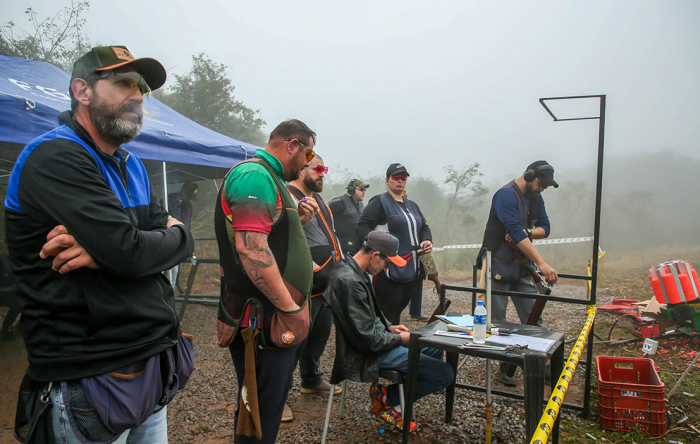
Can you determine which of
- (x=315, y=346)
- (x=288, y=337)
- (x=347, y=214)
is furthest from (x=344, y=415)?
(x=347, y=214)

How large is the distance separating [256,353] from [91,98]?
128 centimetres

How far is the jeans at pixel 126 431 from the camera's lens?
3.97ft

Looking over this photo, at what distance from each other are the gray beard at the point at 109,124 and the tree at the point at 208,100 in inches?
547

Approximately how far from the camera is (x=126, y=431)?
1400 millimetres

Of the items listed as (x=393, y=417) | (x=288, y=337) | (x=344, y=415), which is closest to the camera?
(x=288, y=337)

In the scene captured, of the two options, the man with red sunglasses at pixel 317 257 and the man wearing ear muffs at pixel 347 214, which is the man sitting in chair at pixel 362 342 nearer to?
the man with red sunglasses at pixel 317 257

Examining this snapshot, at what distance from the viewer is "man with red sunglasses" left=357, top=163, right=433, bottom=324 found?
4441 mm

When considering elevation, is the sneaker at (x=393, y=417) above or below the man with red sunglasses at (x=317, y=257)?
below

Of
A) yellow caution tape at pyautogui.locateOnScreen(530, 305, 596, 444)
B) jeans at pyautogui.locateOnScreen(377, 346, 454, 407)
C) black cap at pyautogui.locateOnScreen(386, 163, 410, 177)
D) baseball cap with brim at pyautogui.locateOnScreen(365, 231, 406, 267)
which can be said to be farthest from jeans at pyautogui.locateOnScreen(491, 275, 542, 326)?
black cap at pyautogui.locateOnScreen(386, 163, 410, 177)

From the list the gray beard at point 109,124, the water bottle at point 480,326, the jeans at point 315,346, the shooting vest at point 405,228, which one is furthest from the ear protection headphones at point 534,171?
the gray beard at point 109,124

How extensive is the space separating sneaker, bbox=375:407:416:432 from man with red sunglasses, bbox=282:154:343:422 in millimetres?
681

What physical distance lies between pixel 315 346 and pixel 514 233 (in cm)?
201

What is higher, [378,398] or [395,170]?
[395,170]

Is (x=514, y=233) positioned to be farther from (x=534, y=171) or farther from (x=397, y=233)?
(x=397, y=233)
